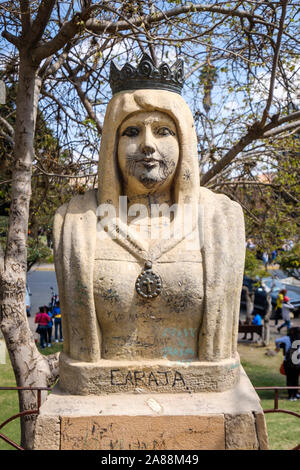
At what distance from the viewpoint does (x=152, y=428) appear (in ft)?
9.22

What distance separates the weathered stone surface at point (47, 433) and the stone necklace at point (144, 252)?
3.01 feet

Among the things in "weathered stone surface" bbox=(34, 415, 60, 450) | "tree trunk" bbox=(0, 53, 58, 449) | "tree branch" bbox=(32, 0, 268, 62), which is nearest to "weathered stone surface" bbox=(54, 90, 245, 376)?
"weathered stone surface" bbox=(34, 415, 60, 450)

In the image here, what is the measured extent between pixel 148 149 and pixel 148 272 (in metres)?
0.81

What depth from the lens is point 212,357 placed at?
3.05m

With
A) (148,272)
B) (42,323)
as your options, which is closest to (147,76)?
(148,272)

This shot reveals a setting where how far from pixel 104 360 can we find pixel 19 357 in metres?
3.05

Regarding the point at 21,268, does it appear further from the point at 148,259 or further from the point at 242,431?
the point at 242,431

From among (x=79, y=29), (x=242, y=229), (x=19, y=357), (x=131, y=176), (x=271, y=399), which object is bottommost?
(x=271, y=399)

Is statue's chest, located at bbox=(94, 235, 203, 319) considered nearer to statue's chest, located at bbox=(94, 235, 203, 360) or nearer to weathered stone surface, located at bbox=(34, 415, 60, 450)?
statue's chest, located at bbox=(94, 235, 203, 360)

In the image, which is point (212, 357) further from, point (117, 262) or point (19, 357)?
point (19, 357)

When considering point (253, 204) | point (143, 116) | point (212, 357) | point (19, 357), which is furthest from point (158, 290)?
point (253, 204)

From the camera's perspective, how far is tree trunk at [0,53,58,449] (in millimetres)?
5672

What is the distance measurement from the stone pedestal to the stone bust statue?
21 centimetres

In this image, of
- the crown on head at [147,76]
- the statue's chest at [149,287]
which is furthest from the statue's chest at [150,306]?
the crown on head at [147,76]
